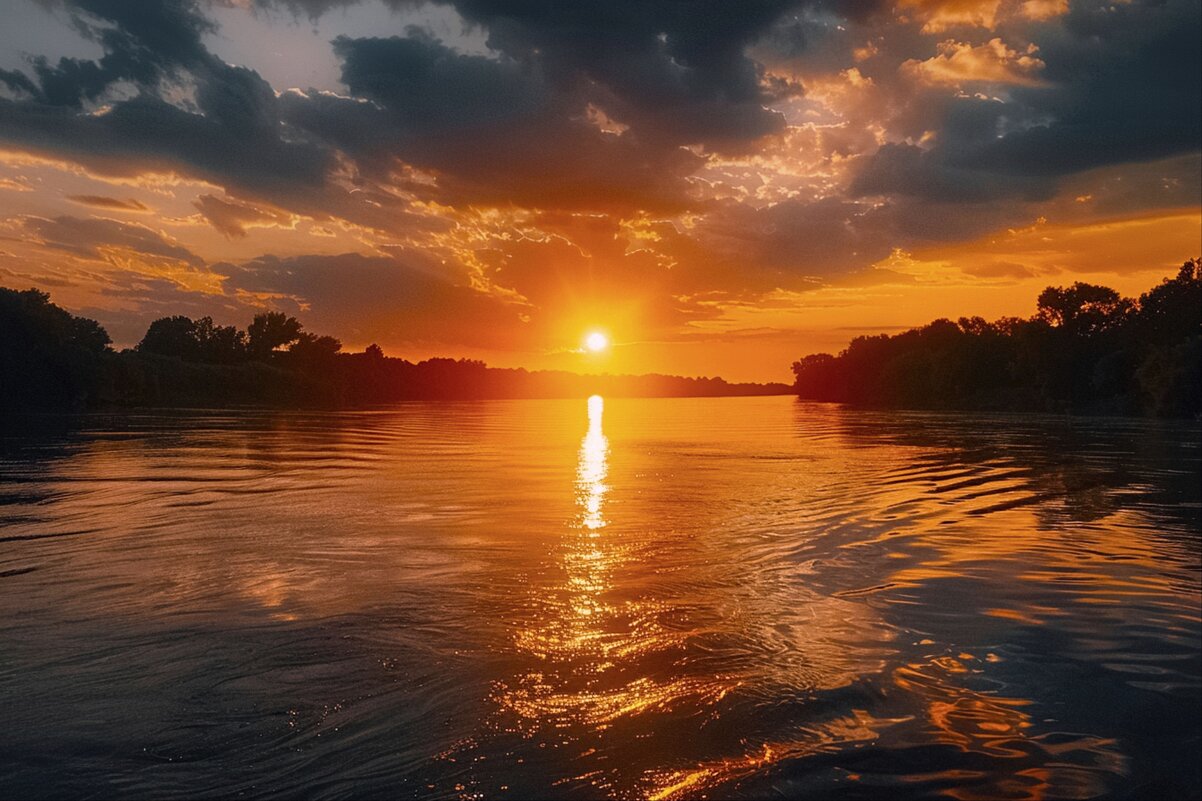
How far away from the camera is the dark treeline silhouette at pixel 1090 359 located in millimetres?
88056

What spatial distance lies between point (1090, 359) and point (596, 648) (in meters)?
139

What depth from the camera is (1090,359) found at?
408 ft

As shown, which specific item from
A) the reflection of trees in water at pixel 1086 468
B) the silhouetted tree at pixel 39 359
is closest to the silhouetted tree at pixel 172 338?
the silhouetted tree at pixel 39 359

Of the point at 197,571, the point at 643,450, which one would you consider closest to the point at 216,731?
the point at 197,571

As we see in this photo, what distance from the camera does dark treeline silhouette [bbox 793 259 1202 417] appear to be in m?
88.1

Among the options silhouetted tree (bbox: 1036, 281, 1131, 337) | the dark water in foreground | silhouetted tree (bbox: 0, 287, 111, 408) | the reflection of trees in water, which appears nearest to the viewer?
the dark water in foreground

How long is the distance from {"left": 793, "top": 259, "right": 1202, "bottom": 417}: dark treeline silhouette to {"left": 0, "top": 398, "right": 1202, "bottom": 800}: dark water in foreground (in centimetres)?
8390

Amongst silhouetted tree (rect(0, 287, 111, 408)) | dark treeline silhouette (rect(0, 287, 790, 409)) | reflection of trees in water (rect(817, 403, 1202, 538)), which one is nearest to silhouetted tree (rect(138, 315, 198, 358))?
dark treeline silhouette (rect(0, 287, 790, 409))

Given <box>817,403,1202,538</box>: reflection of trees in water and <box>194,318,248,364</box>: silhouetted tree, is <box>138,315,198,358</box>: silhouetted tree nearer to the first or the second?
<box>194,318,248,364</box>: silhouetted tree

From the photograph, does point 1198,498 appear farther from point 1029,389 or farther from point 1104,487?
point 1029,389

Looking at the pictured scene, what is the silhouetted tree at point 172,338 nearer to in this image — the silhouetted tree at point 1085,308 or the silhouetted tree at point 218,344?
the silhouetted tree at point 218,344

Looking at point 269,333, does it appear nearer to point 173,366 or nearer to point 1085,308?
point 173,366

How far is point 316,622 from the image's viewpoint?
9.19 metres

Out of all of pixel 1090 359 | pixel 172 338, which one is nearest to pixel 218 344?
pixel 172 338
